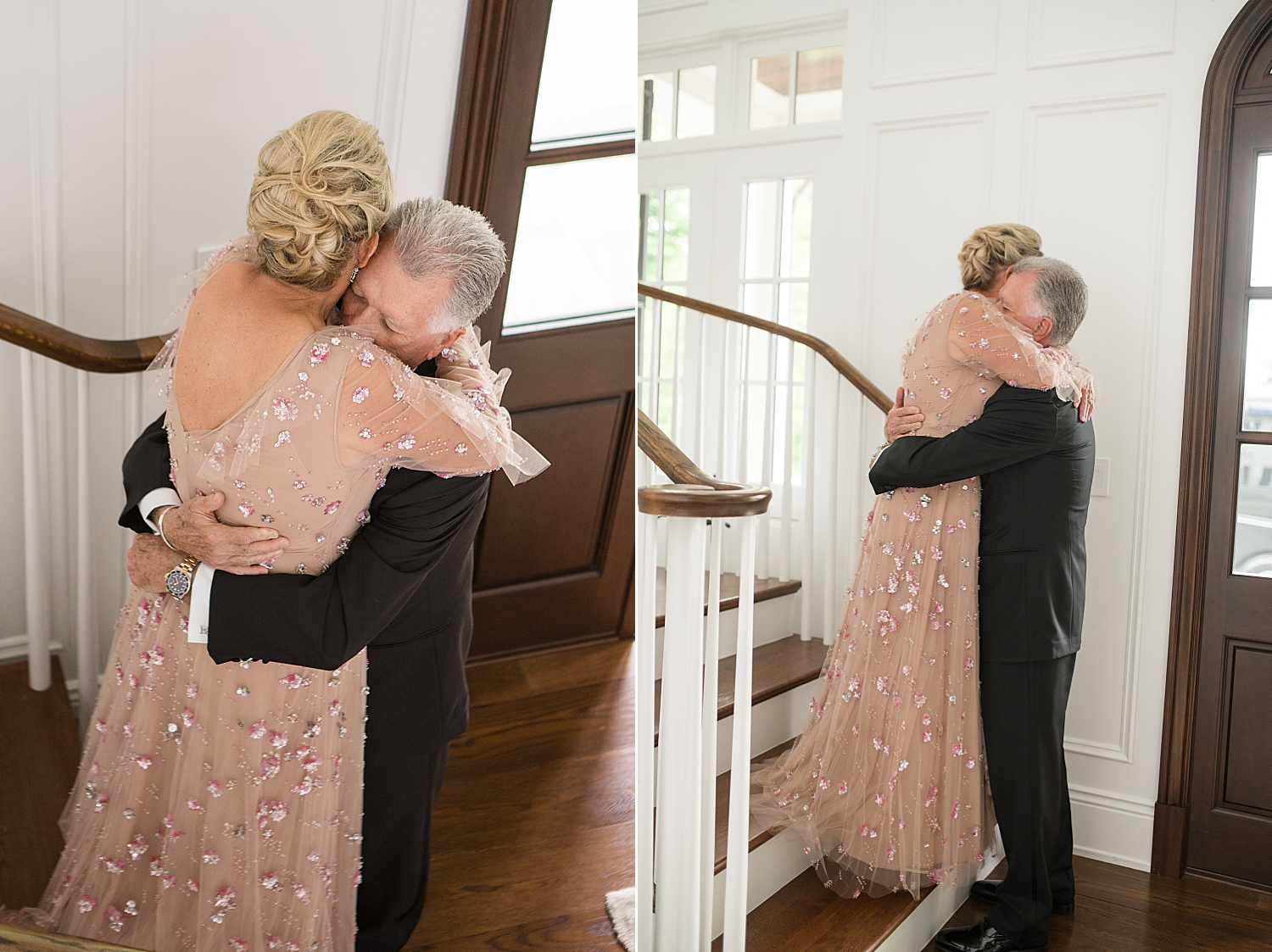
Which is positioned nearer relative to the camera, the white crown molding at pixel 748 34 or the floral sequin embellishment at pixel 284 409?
the floral sequin embellishment at pixel 284 409

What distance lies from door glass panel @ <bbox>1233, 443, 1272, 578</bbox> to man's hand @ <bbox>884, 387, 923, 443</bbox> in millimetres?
887

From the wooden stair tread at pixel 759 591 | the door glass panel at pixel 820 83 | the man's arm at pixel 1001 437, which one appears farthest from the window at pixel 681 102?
the wooden stair tread at pixel 759 591

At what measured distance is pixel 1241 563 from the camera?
2.22 metres

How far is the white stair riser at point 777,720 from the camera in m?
2.20

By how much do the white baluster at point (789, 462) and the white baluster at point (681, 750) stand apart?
101 centimetres

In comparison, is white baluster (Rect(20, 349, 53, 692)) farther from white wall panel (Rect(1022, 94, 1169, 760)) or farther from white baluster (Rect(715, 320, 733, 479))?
white wall panel (Rect(1022, 94, 1169, 760))

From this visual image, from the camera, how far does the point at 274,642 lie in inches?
36.3

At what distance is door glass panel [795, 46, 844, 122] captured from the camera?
2.11 m

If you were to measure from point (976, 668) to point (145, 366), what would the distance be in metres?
1.89

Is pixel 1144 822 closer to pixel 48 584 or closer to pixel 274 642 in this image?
pixel 274 642

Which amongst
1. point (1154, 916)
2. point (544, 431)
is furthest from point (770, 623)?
point (544, 431)

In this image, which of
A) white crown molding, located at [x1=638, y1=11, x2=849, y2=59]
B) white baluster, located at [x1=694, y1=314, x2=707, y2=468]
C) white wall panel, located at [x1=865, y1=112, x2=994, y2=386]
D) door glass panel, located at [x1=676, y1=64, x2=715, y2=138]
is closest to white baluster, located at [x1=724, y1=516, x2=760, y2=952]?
white baluster, located at [x1=694, y1=314, x2=707, y2=468]

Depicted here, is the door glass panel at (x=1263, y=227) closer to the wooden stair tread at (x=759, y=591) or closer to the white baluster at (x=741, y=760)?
the wooden stair tread at (x=759, y=591)

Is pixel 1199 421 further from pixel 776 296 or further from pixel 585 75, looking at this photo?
pixel 585 75
